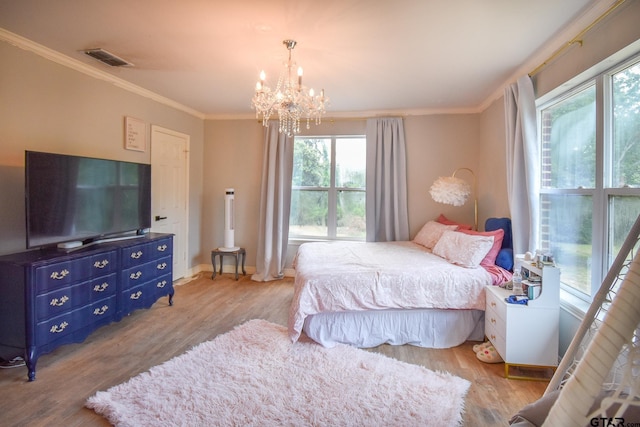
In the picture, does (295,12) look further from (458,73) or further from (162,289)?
(162,289)

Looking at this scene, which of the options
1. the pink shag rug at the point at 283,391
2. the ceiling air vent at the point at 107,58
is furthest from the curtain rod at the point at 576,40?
the ceiling air vent at the point at 107,58

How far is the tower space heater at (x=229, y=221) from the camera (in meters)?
4.50

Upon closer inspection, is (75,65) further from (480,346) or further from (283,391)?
(480,346)

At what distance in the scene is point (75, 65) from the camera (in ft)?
9.41

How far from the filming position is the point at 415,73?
9.95 ft

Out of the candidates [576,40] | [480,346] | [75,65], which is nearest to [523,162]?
[576,40]

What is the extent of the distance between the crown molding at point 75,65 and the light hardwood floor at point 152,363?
8.30ft

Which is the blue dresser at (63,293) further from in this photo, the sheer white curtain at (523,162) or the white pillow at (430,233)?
the sheer white curtain at (523,162)

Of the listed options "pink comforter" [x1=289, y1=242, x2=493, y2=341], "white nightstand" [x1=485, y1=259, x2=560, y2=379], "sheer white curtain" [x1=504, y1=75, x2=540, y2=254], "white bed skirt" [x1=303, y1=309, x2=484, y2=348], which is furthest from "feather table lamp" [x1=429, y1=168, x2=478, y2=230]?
"white nightstand" [x1=485, y1=259, x2=560, y2=379]

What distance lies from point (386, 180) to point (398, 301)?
A: 2.15 m

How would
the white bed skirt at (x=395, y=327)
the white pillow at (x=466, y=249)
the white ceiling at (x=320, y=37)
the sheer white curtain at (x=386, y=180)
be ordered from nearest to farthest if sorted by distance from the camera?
the white ceiling at (x=320, y=37) < the white bed skirt at (x=395, y=327) < the white pillow at (x=466, y=249) < the sheer white curtain at (x=386, y=180)

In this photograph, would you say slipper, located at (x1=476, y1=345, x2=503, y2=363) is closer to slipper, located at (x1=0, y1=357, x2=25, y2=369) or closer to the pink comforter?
the pink comforter

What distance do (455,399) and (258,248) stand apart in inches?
132

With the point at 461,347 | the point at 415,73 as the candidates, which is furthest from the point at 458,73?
the point at 461,347
